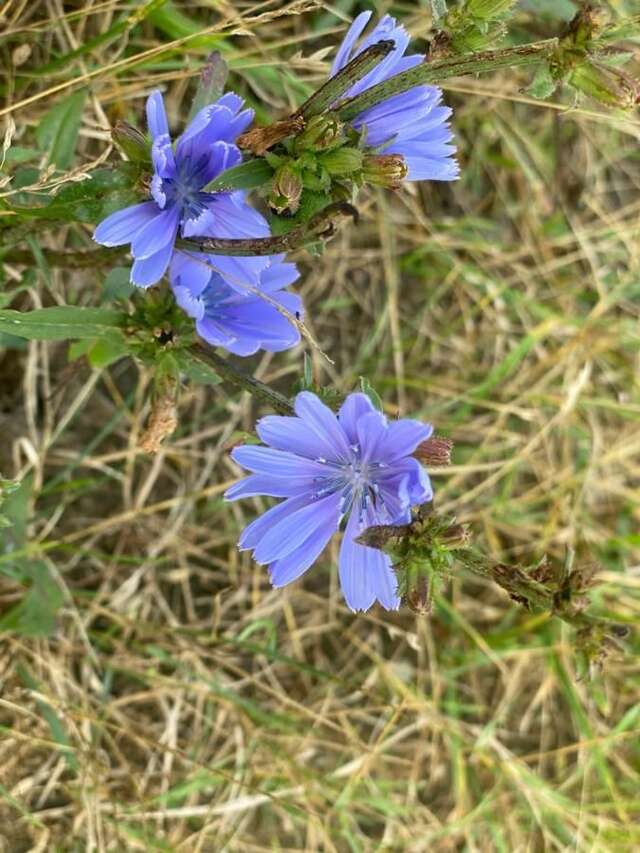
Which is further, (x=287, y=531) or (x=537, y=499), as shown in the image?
(x=537, y=499)

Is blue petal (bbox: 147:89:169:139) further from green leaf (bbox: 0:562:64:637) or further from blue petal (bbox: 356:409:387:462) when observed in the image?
green leaf (bbox: 0:562:64:637)

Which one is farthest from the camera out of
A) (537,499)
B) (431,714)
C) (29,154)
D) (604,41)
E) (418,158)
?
(537,499)

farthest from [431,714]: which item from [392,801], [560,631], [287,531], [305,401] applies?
[305,401]

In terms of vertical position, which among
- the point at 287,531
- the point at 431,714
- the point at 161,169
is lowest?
the point at 431,714

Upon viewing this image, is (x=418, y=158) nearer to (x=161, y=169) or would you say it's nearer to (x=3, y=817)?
(x=161, y=169)

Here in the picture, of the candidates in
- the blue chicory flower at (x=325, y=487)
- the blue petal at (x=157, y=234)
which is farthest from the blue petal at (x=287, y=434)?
the blue petal at (x=157, y=234)

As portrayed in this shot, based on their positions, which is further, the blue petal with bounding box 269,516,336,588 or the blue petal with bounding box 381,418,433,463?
the blue petal with bounding box 269,516,336,588

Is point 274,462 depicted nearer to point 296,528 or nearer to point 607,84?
point 296,528

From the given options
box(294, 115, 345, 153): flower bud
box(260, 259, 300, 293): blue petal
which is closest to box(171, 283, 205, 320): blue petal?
box(260, 259, 300, 293): blue petal

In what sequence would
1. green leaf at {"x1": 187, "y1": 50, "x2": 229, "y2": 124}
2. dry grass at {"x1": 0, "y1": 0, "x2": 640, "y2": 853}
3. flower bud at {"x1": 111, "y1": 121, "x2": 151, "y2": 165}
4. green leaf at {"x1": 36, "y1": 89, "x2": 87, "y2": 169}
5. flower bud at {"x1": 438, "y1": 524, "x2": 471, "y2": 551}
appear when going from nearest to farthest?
flower bud at {"x1": 438, "y1": 524, "x2": 471, "y2": 551} → flower bud at {"x1": 111, "y1": 121, "x2": 151, "y2": 165} → green leaf at {"x1": 187, "y1": 50, "x2": 229, "y2": 124} → green leaf at {"x1": 36, "y1": 89, "x2": 87, "y2": 169} → dry grass at {"x1": 0, "y1": 0, "x2": 640, "y2": 853}
